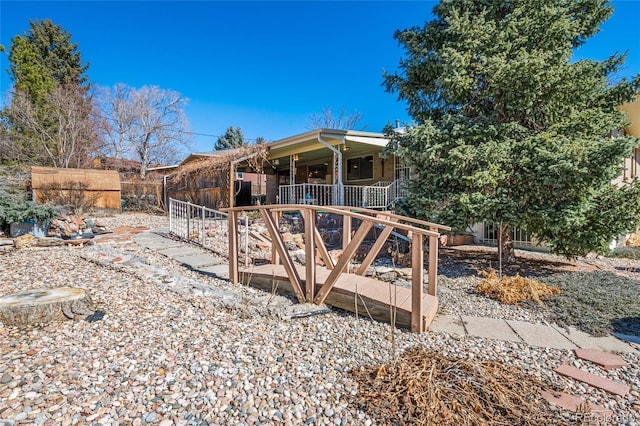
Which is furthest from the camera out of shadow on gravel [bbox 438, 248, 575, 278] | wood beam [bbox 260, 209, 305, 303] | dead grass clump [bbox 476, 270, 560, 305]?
shadow on gravel [bbox 438, 248, 575, 278]

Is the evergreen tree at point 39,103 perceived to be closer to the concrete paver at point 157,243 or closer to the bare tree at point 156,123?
the bare tree at point 156,123

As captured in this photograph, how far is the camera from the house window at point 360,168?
12680mm

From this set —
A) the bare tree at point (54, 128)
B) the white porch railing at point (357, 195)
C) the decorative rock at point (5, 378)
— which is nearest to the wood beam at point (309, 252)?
the decorative rock at point (5, 378)

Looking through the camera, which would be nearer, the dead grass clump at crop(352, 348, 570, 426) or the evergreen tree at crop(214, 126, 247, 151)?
the dead grass clump at crop(352, 348, 570, 426)

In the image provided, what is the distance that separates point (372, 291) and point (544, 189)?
12.4ft

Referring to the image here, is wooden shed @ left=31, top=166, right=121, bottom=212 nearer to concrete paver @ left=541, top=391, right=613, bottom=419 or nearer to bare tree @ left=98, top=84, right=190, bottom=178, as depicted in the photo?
bare tree @ left=98, top=84, right=190, bottom=178

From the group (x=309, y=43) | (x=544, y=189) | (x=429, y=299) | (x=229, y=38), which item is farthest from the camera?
(x=309, y=43)

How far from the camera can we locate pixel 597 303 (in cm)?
381

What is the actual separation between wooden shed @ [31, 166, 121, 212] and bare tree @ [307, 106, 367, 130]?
20.0 metres

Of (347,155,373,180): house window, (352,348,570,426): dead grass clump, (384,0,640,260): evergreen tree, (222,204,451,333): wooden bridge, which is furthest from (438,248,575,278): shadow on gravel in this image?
(347,155,373,180): house window

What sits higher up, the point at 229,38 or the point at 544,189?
the point at 229,38

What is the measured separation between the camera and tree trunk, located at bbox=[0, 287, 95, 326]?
2.68 metres

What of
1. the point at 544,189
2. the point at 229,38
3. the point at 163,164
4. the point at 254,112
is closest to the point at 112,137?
the point at 163,164

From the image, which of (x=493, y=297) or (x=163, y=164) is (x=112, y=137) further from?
(x=493, y=297)
